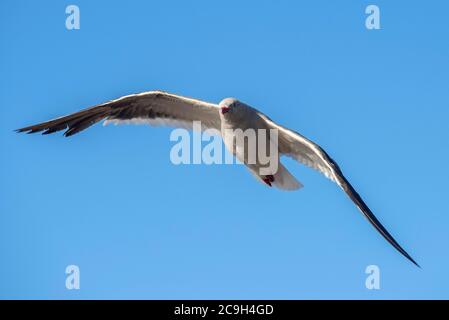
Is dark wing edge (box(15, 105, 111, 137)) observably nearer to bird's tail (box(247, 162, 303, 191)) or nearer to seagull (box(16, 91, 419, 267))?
seagull (box(16, 91, 419, 267))

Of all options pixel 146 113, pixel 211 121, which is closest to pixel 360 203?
pixel 211 121

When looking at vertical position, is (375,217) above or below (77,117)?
below

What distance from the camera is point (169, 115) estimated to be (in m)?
11.5

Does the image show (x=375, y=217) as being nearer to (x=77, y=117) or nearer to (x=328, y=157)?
(x=328, y=157)

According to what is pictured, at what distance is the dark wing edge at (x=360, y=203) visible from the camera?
8.24 m

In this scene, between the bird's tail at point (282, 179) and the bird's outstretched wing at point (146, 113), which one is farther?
the bird's outstretched wing at point (146, 113)

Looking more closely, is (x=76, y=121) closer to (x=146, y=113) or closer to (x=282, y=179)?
(x=146, y=113)

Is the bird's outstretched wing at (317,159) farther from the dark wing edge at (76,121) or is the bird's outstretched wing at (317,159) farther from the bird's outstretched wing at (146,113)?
the dark wing edge at (76,121)

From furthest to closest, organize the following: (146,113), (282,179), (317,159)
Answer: (146,113)
(282,179)
(317,159)

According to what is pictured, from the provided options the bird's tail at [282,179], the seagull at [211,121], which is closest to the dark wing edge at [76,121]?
the seagull at [211,121]

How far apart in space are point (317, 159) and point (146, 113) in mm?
2822

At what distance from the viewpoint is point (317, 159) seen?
33.4ft

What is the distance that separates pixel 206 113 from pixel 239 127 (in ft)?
3.68

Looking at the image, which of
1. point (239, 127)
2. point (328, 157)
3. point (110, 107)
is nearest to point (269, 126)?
point (239, 127)
